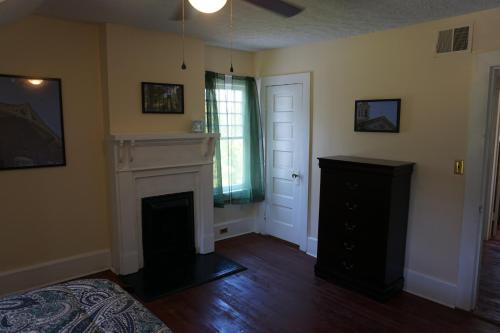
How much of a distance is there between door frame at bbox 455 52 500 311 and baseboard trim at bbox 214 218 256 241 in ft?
8.78

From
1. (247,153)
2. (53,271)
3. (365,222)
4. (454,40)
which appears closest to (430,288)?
(365,222)

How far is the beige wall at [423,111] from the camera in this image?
298 centimetres

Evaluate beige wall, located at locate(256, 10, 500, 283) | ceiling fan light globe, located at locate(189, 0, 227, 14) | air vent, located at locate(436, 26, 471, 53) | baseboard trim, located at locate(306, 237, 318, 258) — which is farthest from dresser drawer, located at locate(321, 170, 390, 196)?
ceiling fan light globe, located at locate(189, 0, 227, 14)

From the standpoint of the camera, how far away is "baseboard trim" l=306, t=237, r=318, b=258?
4.23 m

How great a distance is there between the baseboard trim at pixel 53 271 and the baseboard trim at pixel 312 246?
228cm

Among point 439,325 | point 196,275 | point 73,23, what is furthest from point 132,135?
point 439,325

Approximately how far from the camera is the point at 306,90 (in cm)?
418

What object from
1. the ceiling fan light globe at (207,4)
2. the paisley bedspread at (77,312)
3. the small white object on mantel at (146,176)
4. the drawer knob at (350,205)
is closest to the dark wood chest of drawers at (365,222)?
the drawer knob at (350,205)

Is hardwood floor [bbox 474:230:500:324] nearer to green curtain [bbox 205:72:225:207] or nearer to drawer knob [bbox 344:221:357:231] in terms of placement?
drawer knob [bbox 344:221:357:231]

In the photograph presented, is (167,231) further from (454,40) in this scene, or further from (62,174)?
(454,40)

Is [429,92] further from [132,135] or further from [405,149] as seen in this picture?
[132,135]

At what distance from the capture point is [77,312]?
1671 millimetres

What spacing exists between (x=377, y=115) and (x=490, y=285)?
2.00 m

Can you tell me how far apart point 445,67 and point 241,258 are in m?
2.84
